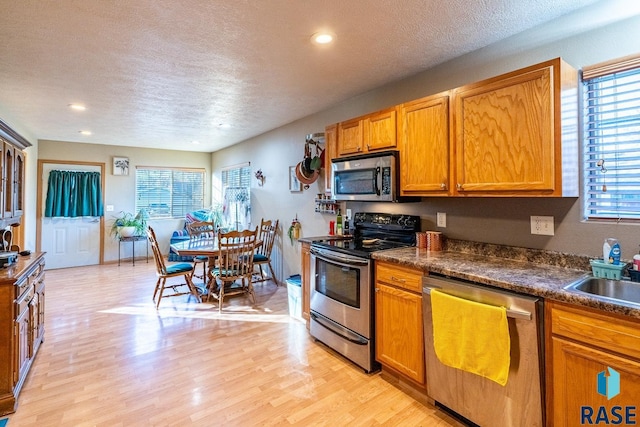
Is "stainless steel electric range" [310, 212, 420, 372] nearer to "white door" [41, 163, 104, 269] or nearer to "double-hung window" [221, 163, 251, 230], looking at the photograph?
"double-hung window" [221, 163, 251, 230]

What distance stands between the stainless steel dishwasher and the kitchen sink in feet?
0.83

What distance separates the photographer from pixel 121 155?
269 inches

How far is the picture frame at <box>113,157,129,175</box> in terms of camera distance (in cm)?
676

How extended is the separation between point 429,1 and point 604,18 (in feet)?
3.20

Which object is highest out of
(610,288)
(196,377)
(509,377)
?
(610,288)

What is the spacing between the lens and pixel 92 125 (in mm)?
4891

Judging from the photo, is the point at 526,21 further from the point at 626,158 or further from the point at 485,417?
the point at 485,417

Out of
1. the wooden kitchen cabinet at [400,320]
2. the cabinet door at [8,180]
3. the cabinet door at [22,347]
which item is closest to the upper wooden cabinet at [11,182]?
the cabinet door at [8,180]

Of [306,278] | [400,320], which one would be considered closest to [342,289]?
[400,320]

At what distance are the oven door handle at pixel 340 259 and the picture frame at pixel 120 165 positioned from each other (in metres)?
5.74

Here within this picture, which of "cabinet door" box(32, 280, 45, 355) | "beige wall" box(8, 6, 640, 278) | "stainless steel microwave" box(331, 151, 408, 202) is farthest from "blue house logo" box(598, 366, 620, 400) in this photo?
"cabinet door" box(32, 280, 45, 355)

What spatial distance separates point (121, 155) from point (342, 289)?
6.28 metres

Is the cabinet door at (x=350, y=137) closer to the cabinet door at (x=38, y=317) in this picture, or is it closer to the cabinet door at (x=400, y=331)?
the cabinet door at (x=400, y=331)

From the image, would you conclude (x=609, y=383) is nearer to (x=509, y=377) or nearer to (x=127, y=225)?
(x=509, y=377)
